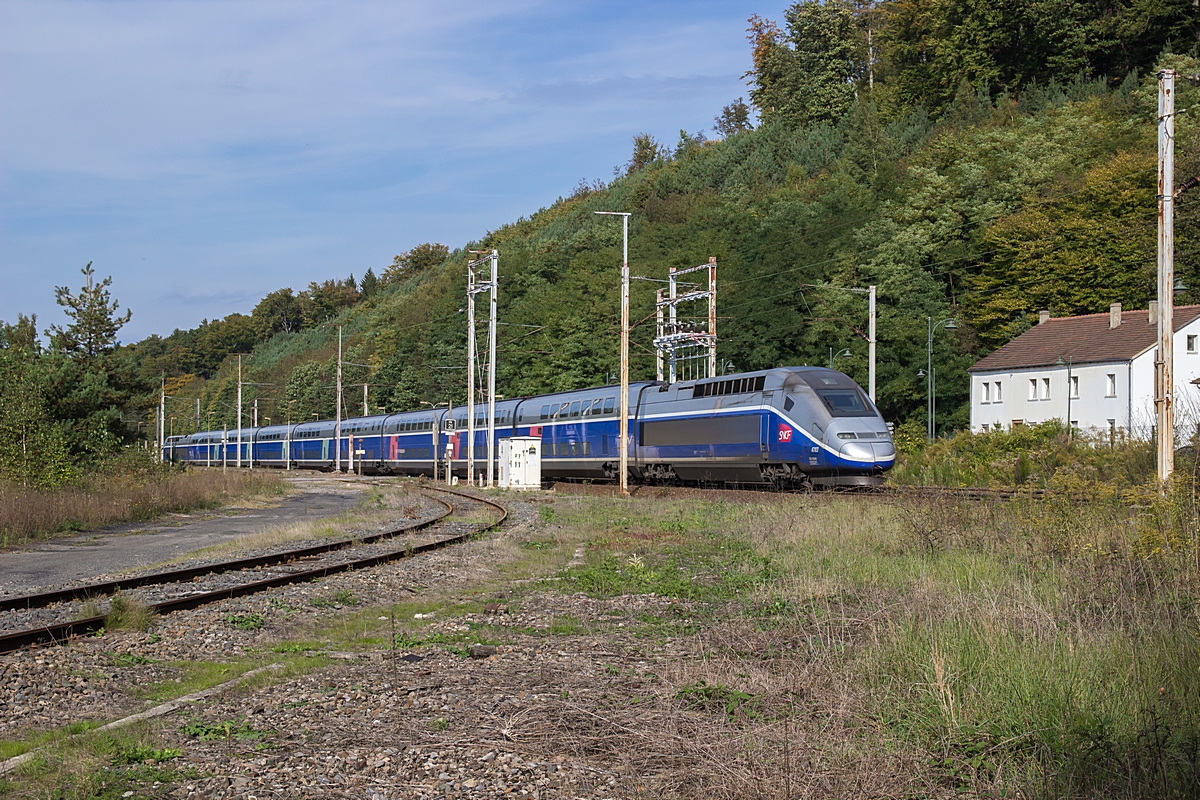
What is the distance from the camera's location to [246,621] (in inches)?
459

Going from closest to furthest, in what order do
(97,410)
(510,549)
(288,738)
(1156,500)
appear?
1. (288,738)
2. (1156,500)
3. (510,549)
4. (97,410)

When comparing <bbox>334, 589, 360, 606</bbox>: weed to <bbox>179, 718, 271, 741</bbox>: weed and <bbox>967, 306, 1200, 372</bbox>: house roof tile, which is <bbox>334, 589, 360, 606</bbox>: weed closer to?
<bbox>179, 718, 271, 741</bbox>: weed

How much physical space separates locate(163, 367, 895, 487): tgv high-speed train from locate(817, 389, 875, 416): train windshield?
1.3 inches

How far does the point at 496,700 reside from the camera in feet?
24.8

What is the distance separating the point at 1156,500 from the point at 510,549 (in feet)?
37.8

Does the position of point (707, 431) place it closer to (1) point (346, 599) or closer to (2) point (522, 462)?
(2) point (522, 462)

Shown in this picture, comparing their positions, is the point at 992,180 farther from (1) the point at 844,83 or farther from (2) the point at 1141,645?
(2) the point at 1141,645

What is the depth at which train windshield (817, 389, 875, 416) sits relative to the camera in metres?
28.2

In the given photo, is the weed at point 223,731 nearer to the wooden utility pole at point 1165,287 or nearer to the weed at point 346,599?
the weed at point 346,599

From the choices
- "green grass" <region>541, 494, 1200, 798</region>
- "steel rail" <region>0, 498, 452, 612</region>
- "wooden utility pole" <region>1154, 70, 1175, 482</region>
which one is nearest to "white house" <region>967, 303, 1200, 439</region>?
"wooden utility pole" <region>1154, 70, 1175, 482</region>

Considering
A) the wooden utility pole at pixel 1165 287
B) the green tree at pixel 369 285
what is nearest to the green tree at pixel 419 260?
the green tree at pixel 369 285

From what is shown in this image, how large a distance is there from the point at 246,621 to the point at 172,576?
423 cm

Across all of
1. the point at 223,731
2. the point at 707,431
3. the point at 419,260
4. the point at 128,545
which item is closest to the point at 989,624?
the point at 223,731

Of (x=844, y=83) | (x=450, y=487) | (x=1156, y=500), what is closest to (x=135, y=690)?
(x=1156, y=500)
